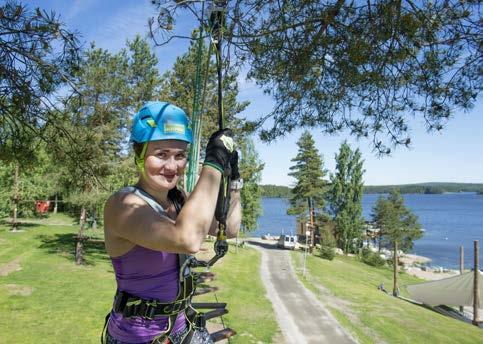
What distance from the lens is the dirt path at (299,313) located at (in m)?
15.4

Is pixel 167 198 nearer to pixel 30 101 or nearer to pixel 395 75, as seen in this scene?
pixel 30 101

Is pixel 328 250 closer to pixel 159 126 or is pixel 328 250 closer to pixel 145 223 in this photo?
pixel 159 126

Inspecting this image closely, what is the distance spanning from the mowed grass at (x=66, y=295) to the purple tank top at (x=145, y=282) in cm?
1163

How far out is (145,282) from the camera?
2178mm

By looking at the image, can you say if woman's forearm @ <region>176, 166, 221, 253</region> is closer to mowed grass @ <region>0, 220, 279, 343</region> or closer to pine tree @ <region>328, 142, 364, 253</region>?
mowed grass @ <region>0, 220, 279, 343</region>

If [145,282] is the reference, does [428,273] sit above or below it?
below

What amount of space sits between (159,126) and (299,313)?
18090mm

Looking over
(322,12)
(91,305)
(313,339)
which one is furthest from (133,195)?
(91,305)

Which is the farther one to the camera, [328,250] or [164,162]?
[328,250]

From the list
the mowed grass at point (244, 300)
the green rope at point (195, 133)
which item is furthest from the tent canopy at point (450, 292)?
the green rope at point (195, 133)

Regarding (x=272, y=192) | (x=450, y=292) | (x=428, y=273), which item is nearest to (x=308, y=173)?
(x=450, y=292)

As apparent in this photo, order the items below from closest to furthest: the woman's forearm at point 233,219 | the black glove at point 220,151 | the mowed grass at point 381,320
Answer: the black glove at point 220,151 < the woman's forearm at point 233,219 < the mowed grass at point 381,320

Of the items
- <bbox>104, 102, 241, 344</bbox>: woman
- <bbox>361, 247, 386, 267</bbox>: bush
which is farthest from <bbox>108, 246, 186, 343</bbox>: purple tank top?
<bbox>361, 247, 386, 267</bbox>: bush

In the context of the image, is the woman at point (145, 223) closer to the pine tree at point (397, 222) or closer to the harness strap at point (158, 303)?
the harness strap at point (158, 303)
